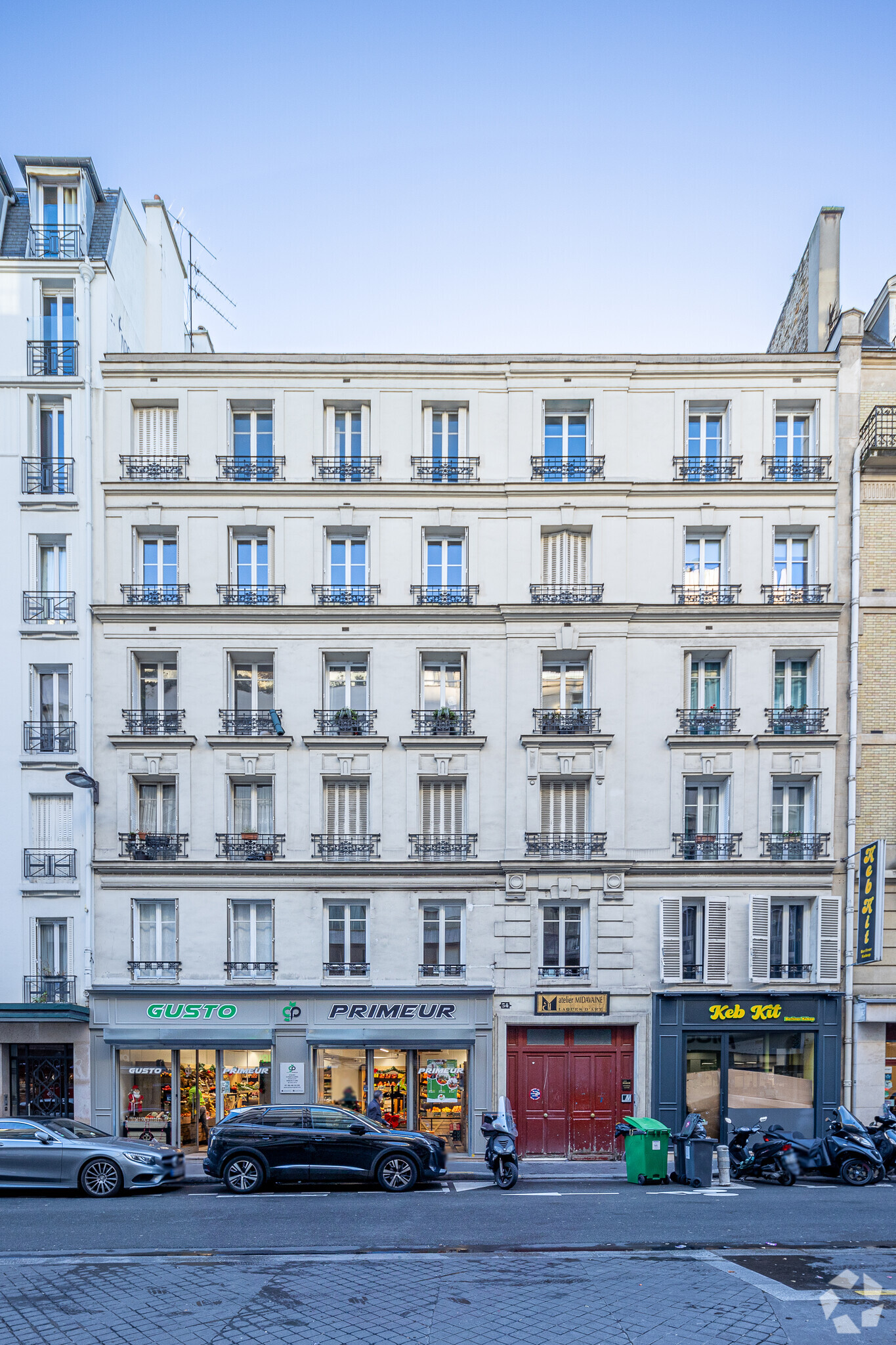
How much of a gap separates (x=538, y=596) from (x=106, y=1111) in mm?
15896

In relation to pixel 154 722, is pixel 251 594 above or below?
above

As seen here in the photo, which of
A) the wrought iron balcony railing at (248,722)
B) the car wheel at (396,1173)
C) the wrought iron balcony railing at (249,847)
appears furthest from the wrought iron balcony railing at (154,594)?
the car wheel at (396,1173)

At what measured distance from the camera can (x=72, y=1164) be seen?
50.9 feet

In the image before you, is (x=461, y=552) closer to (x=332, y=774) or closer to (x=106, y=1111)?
(x=332, y=774)

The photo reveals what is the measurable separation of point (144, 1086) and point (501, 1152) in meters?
9.31

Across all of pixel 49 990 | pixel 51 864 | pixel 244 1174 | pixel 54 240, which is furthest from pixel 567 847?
pixel 54 240

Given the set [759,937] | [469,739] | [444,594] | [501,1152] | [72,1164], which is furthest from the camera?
[444,594]

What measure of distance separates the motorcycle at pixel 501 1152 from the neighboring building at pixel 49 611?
32.7 feet

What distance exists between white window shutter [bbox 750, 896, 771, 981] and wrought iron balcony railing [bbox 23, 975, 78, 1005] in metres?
16.1

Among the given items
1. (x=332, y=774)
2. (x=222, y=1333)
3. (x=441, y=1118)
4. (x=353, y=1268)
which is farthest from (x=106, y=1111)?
(x=222, y=1333)

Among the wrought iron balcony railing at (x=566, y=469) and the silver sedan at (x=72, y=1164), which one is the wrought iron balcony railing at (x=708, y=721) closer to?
the wrought iron balcony railing at (x=566, y=469)

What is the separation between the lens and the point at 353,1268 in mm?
11133

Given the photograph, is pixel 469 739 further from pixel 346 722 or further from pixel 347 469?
pixel 347 469

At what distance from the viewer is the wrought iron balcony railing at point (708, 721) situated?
2186 cm
